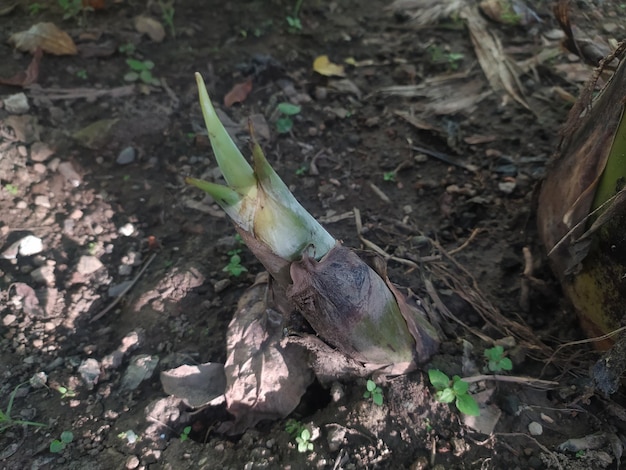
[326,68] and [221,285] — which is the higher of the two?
[326,68]

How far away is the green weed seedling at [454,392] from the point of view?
1326mm

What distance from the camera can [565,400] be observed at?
1.39 meters

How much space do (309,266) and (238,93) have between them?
1436mm

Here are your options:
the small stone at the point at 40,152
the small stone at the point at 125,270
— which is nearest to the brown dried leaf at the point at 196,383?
the small stone at the point at 125,270

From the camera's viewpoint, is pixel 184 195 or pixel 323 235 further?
pixel 184 195

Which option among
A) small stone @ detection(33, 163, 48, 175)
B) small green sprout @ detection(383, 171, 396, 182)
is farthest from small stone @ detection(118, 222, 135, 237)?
small green sprout @ detection(383, 171, 396, 182)

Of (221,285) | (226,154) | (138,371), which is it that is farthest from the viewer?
(221,285)

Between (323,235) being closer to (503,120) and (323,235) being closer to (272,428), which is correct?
(272,428)

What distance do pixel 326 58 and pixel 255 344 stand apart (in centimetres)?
161

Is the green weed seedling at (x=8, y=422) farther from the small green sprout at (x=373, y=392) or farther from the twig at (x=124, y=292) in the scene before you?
the small green sprout at (x=373, y=392)

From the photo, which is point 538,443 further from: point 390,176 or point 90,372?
point 90,372

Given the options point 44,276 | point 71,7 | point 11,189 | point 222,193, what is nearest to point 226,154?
point 222,193

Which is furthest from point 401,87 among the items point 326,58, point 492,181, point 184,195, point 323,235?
point 323,235

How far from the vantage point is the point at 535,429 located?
134 cm
